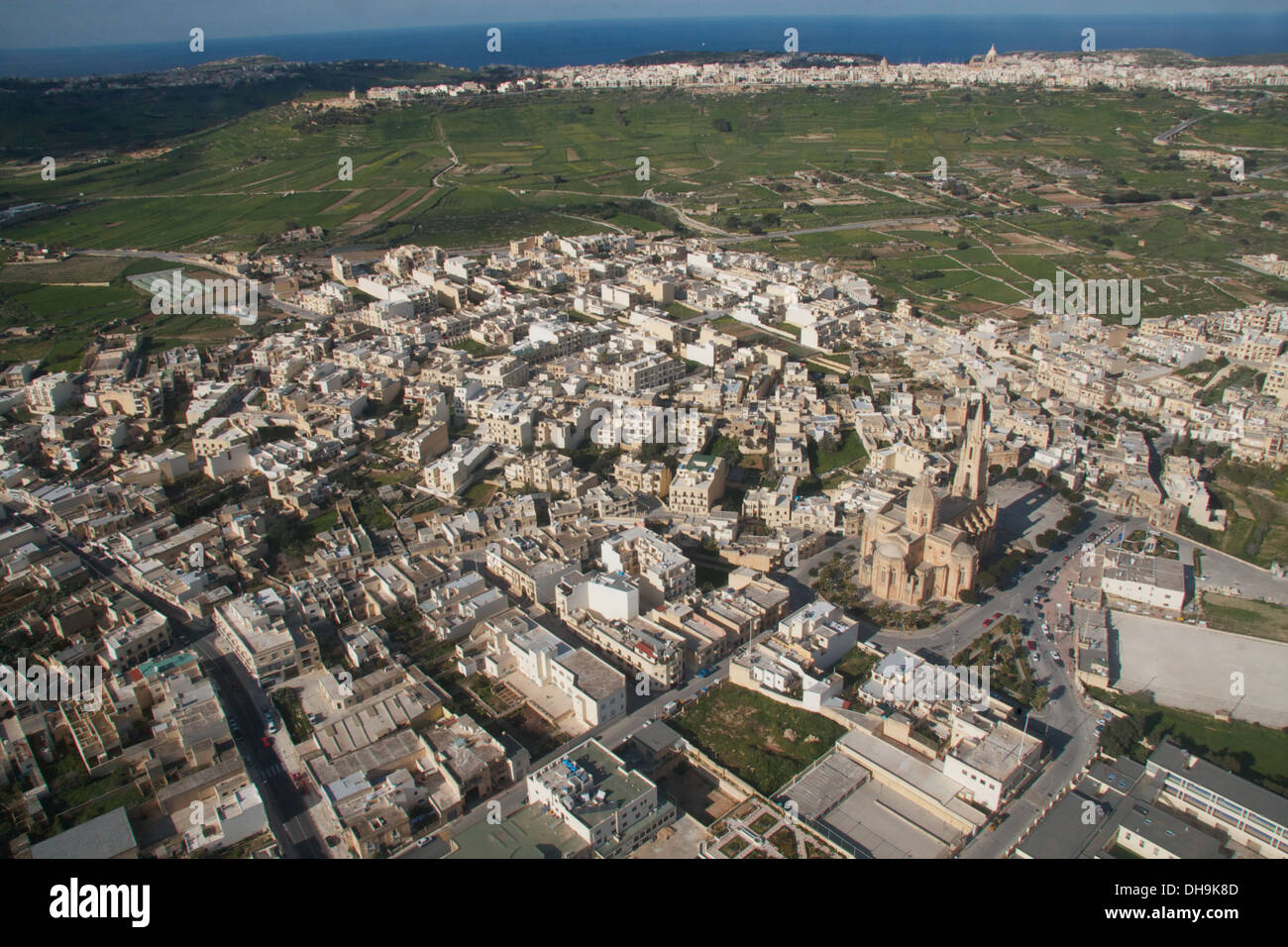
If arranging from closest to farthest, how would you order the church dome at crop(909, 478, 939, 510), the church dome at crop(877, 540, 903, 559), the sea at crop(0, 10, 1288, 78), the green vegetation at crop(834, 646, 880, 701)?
the green vegetation at crop(834, 646, 880, 701) < the church dome at crop(877, 540, 903, 559) < the church dome at crop(909, 478, 939, 510) < the sea at crop(0, 10, 1288, 78)

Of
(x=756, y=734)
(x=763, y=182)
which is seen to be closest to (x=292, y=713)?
(x=756, y=734)

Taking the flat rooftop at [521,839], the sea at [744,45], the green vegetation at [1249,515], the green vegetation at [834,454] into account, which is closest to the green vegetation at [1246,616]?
the green vegetation at [1249,515]

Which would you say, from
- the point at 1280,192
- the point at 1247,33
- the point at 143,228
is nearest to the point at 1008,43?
the point at 1247,33

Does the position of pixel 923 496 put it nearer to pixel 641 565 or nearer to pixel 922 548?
pixel 922 548

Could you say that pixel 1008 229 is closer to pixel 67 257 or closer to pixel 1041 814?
pixel 1041 814

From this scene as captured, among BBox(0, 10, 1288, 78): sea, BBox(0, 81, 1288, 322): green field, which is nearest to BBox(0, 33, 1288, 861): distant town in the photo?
BBox(0, 81, 1288, 322): green field

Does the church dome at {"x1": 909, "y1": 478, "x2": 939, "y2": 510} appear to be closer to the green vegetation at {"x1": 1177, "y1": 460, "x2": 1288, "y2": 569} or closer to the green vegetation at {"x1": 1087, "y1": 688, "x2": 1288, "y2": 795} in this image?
the green vegetation at {"x1": 1087, "y1": 688, "x2": 1288, "y2": 795}
